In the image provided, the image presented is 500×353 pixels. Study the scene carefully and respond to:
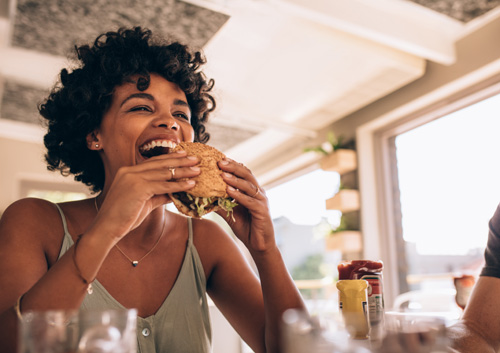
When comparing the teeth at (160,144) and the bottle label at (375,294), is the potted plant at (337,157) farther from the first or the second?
the bottle label at (375,294)

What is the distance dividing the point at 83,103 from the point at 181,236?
0.60 meters

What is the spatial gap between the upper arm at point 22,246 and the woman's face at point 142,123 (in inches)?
11.7

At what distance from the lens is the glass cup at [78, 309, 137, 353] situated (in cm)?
58

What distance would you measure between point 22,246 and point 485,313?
141 centimetres

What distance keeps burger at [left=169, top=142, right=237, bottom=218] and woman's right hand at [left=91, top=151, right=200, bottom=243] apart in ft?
0.27

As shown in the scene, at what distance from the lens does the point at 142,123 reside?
1.47m

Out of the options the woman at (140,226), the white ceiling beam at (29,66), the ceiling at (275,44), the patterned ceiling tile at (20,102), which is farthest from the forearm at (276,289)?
the patterned ceiling tile at (20,102)

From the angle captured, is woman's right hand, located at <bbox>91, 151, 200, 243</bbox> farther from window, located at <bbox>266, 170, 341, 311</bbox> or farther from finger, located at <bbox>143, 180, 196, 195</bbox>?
window, located at <bbox>266, 170, 341, 311</bbox>

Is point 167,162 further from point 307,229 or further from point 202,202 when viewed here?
point 307,229

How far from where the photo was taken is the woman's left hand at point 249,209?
1.27 m

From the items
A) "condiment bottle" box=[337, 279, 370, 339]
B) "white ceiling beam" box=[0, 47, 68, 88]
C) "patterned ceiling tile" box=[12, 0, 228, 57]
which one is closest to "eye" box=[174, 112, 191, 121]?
"condiment bottle" box=[337, 279, 370, 339]

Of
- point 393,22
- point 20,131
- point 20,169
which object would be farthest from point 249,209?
point 20,169

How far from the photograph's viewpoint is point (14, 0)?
3.52 meters

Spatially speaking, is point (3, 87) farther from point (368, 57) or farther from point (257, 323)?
point (257, 323)
